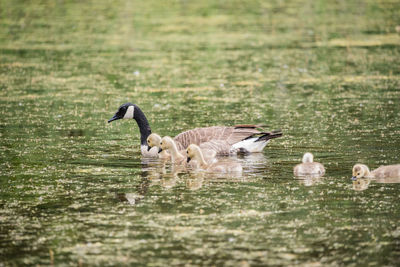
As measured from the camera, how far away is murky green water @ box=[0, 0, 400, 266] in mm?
6316

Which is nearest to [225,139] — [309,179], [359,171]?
[309,179]

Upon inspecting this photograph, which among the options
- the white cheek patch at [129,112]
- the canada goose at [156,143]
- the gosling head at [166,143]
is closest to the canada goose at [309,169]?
the gosling head at [166,143]

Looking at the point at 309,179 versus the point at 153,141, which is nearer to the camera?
the point at 309,179

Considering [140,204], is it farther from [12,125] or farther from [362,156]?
[12,125]

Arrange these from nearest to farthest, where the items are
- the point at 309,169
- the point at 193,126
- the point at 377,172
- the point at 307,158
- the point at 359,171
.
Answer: the point at 359,171, the point at 377,172, the point at 309,169, the point at 307,158, the point at 193,126

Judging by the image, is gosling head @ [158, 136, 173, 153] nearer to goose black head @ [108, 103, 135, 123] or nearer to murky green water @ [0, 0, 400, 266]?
murky green water @ [0, 0, 400, 266]

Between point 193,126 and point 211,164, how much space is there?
2783 millimetres

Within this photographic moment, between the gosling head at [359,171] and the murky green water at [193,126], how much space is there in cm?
14

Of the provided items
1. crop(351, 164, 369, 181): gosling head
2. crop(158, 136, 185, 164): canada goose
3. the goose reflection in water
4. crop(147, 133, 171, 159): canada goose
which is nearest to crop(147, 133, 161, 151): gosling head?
crop(147, 133, 171, 159): canada goose

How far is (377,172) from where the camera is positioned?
841cm

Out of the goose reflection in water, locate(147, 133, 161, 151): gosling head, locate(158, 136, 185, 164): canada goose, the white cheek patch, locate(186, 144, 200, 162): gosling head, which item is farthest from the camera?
the white cheek patch

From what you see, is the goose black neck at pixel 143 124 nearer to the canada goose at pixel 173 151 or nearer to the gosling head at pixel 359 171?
the canada goose at pixel 173 151

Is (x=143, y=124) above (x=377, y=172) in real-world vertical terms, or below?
above

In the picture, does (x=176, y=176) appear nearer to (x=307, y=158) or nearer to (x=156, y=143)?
(x=156, y=143)
